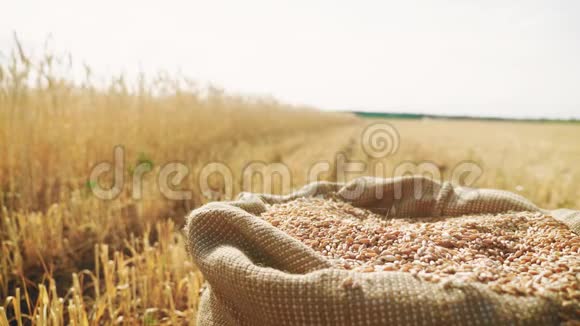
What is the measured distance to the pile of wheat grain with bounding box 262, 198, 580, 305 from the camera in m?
1.26

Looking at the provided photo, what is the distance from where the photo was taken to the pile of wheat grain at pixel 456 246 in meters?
1.26

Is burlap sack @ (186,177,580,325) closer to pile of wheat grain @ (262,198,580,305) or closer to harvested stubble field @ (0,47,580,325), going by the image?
pile of wheat grain @ (262,198,580,305)

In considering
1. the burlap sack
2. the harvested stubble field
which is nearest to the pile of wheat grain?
the burlap sack

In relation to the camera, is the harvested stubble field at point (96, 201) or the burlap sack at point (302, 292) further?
the harvested stubble field at point (96, 201)

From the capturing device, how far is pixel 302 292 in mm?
1169

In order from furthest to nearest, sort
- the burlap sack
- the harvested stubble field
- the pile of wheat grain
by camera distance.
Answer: the harvested stubble field
the pile of wheat grain
the burlap sack

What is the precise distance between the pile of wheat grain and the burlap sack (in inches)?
2.9

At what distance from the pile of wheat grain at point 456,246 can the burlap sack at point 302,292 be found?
0.07 meters

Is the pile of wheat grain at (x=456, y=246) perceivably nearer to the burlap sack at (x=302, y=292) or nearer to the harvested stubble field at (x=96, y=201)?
the burlap sack at (x=302, y=292)

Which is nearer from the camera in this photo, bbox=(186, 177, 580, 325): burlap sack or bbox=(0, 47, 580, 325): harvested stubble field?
bbox=(186, 177, 580, 325): burlap sack

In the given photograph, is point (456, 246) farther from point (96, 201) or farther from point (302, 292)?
point (96, 201)

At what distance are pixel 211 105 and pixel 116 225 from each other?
17.9 feet

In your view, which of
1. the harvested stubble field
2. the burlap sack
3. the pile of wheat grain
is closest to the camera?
the burlap sack

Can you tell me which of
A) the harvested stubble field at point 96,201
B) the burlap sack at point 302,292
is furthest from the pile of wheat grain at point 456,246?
the harvested stubble field at point 96,201
